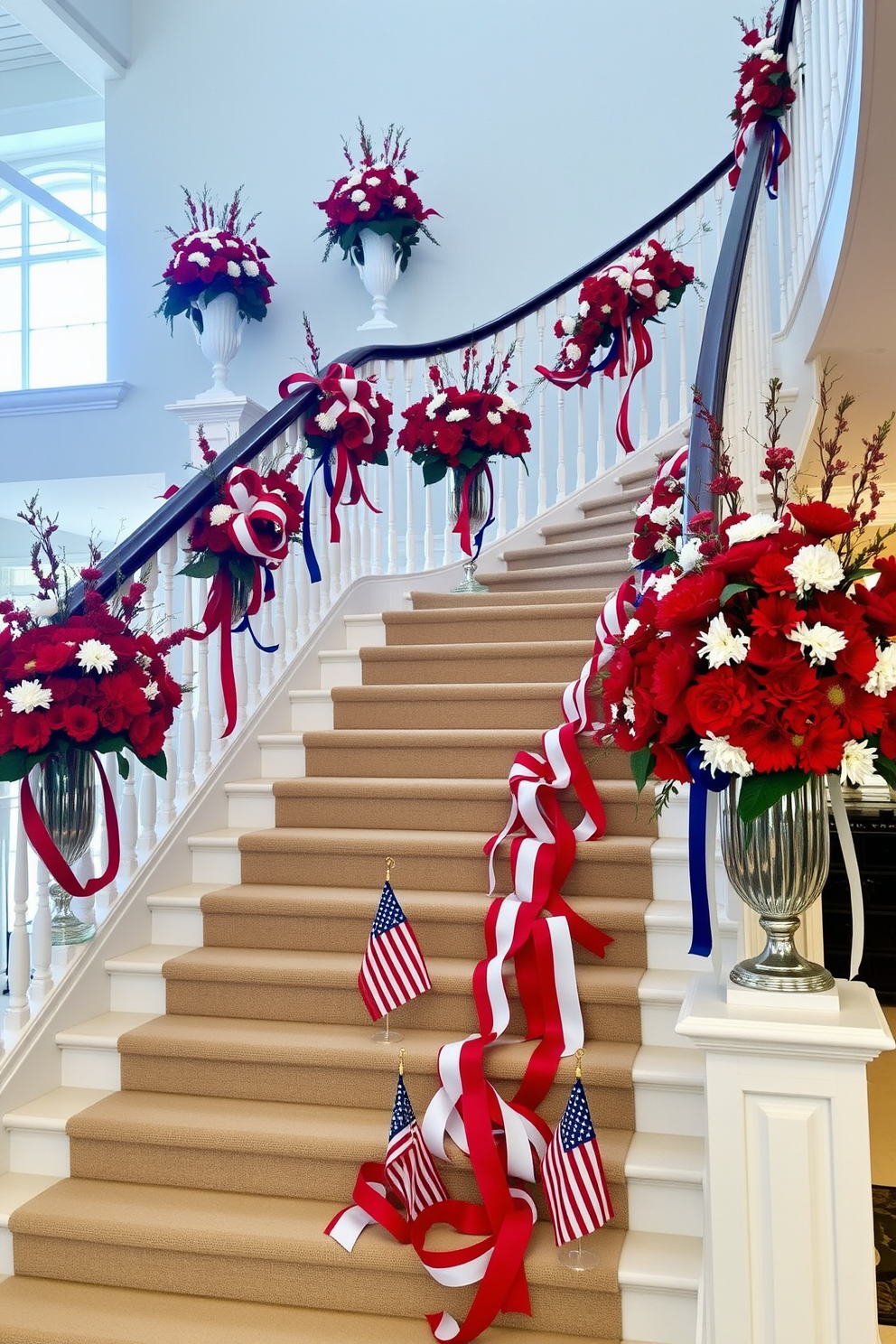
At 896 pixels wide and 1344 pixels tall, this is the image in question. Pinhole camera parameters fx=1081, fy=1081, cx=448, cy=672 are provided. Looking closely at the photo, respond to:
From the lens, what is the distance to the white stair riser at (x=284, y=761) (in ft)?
11.8

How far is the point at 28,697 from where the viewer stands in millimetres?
2320

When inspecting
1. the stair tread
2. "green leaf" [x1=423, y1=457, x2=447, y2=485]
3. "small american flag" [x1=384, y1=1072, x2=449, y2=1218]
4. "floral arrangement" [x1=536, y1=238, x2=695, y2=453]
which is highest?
"floral arrangement" [x1=536, y1=238, x2=695, y2=453]

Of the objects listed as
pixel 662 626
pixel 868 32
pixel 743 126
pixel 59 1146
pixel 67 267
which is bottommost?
pixel 59 1146

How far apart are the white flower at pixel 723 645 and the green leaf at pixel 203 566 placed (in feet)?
6.34

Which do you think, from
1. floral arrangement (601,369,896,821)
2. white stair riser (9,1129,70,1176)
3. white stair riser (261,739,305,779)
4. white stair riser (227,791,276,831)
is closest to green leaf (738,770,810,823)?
floral arrangement (601,369,896,821)

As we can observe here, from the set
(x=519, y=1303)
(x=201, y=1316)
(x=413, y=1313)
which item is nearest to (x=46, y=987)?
(x=201, y=1316)

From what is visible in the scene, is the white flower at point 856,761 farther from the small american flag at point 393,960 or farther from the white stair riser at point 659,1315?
the small american flag at point 393,960

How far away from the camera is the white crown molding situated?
21.2ft

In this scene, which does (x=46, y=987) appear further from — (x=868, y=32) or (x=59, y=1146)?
(x=868, y=32)

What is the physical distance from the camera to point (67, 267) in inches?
291

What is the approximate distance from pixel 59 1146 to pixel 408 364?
11.7ft

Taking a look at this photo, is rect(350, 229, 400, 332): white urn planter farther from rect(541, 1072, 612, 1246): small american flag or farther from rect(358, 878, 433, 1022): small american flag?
rect(541, 1072, 612, 1246): small american flag

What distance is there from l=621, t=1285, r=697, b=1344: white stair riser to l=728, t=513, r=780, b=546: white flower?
1.35 meters

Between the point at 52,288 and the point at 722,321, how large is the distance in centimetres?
616
